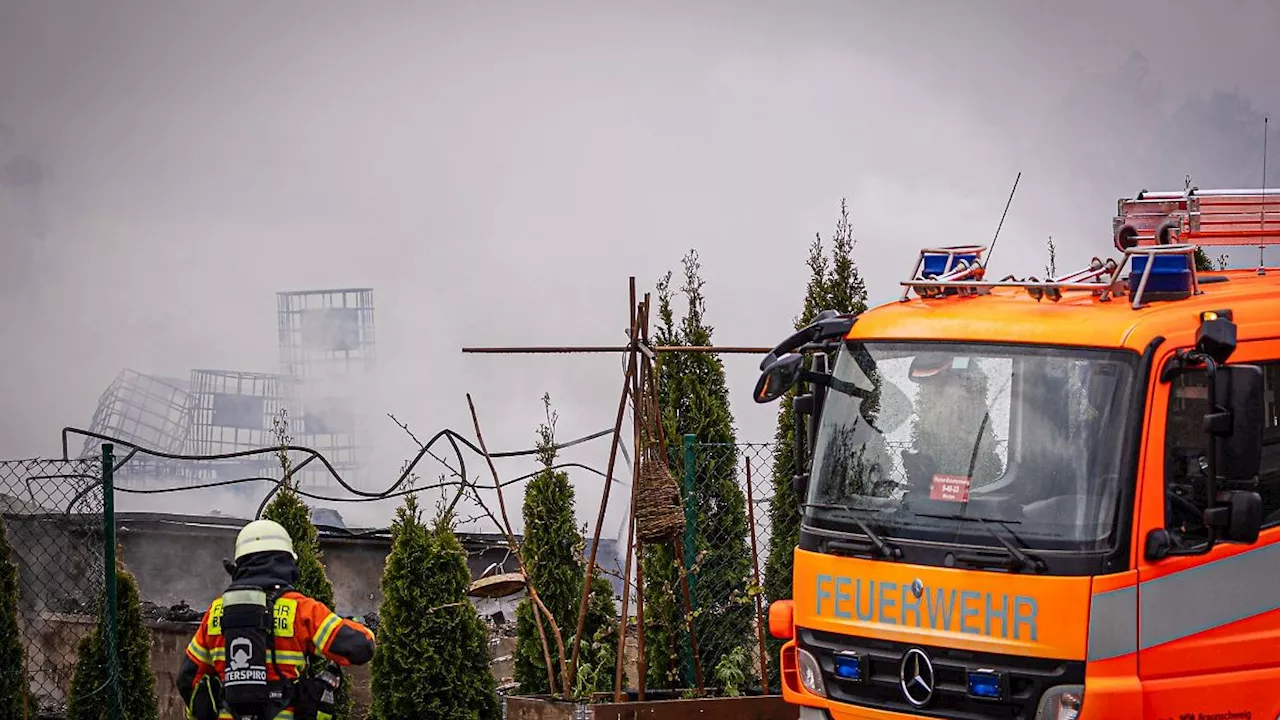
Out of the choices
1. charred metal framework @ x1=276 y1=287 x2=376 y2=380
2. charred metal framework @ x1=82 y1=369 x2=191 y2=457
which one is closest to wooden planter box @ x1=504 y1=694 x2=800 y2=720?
charred metal framework @ x1=276 y1=287 x2=376 y2=380

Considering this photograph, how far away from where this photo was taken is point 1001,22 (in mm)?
14406

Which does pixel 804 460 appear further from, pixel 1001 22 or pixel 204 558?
pixel 1001 22

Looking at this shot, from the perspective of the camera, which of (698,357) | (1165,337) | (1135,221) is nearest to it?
(1165,337)

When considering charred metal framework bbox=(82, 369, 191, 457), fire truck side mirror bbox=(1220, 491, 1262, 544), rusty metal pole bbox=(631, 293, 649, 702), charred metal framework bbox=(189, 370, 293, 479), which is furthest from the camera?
charred metal framework bbox=(189, 370, 293, 479)

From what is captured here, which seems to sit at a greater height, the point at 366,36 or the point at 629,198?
the point at 366,36

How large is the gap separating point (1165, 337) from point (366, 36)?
1061 centimetres

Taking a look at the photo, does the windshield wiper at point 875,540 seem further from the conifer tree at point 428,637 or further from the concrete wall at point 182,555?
the concrete wall at point 182,555

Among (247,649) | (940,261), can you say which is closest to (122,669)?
(247,649)

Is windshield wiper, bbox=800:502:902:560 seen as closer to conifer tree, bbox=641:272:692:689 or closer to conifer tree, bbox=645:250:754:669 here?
conifer tree, bbox=645:250:754:669

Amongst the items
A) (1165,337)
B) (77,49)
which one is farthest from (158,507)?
(1165,337)

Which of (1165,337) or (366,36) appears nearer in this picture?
(1165,337)

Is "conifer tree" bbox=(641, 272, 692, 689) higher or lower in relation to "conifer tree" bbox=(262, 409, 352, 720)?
lower

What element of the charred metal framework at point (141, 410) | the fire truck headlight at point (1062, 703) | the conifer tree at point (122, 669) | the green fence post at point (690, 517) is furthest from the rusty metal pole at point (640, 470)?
the charred metal framework at point (141, 410)

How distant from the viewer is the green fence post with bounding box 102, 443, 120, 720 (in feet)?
27.5
